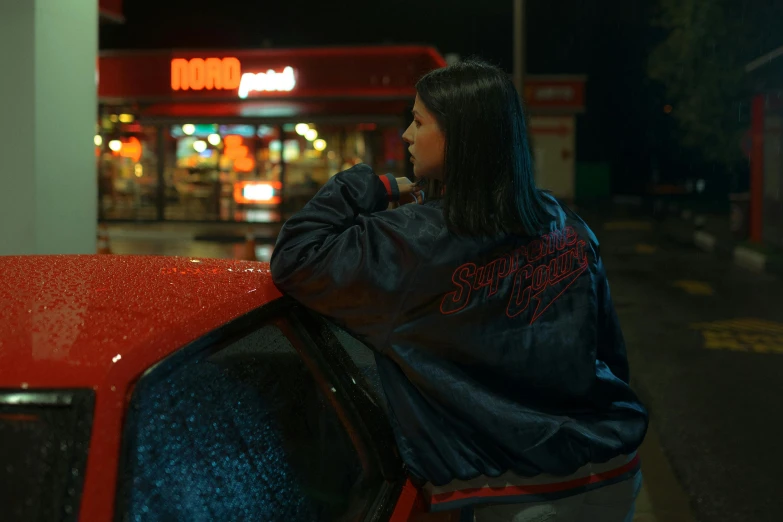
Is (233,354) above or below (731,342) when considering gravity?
above

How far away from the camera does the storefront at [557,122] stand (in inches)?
1540

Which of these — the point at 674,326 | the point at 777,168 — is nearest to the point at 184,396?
the point at 674,326

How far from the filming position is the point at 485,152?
180cm

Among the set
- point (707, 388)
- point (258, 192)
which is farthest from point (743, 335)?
point (258, 192)

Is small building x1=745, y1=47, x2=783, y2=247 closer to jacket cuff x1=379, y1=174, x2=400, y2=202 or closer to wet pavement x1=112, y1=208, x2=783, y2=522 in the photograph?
wet pavement x1=112, y1=208, x2=783, y2=522

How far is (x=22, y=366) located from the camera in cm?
140

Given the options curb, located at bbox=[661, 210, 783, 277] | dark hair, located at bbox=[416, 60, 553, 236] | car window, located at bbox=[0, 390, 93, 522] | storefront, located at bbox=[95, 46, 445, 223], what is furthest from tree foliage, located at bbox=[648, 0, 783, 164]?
car window, located at bbox=[0, 390, 93, 522]

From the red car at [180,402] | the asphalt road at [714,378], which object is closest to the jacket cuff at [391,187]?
the red car at [180,402]

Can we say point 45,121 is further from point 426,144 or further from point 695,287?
point 695,287

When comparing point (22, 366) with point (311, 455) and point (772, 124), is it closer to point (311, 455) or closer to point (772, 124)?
point (311, 455)

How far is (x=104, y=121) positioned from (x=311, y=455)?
882 inches

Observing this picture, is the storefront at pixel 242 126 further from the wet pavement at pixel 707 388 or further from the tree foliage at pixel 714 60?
the wet pavement at pixel 707 388

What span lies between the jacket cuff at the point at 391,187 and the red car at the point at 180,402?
309 mm

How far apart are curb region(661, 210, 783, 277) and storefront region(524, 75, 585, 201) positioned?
11741 mm
